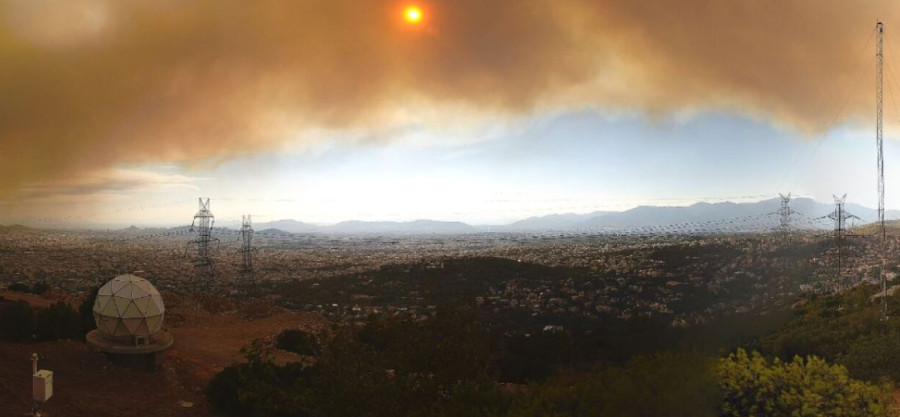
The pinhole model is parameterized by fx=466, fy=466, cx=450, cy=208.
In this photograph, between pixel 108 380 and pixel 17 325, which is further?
pixel 17 325

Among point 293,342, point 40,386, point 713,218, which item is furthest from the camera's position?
point 713,218

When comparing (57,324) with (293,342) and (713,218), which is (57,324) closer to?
(293,342)

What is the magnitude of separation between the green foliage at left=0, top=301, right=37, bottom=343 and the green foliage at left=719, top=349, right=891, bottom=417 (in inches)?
592

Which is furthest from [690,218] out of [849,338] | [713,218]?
[849,338]

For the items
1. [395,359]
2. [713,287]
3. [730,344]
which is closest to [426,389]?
[395,359]

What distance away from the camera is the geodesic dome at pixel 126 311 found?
36.6 feet

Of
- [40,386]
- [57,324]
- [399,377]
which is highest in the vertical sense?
[399,377]

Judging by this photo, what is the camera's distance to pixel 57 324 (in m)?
12.2

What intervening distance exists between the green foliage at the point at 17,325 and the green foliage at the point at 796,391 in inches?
592

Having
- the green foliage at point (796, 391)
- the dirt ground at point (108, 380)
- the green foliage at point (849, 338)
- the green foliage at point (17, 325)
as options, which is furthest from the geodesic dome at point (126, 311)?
the green foliage at point (849, 338)

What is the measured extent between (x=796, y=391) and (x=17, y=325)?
16087 mm

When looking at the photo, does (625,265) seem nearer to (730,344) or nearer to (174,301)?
(730,344)

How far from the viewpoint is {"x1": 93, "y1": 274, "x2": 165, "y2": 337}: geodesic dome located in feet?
36.6

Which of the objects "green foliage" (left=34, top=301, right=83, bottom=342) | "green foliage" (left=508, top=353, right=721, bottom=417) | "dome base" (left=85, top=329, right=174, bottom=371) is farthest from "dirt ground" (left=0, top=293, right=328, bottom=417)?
"green foliage" (left=508, top=353, right=721, bottom=417)
